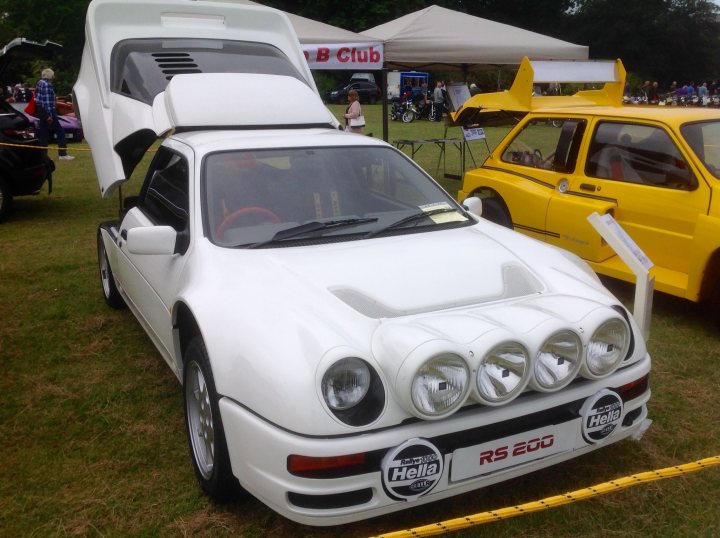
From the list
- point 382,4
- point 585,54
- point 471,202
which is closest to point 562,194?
point 471,202

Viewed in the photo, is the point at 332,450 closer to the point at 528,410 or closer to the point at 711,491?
the point at 528,410

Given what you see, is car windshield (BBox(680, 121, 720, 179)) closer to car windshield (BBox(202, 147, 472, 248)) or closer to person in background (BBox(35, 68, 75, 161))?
car windshield (BBox(202, 147, 472, 248))

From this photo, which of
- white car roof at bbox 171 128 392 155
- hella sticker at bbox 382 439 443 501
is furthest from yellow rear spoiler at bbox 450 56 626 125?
hella sticker at bbox 382 439 443 501

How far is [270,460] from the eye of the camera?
7.54 ft

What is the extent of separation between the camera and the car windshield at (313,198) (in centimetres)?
325

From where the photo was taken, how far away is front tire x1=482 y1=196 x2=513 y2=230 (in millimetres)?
6166

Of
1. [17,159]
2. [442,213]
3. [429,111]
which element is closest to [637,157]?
Answer: [442,213]

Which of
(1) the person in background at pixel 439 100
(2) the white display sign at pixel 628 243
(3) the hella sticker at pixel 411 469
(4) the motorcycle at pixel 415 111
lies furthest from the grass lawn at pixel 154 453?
(4) the motorcycle at pixel 415 111

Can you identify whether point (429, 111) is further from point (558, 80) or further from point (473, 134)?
point (558, 80)

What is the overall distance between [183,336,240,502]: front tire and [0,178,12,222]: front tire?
256 inches

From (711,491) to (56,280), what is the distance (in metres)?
5.41

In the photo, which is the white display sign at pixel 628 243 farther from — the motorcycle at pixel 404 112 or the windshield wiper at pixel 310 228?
the motorcycle at pixel 404 112

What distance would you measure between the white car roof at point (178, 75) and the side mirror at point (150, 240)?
3.54ft

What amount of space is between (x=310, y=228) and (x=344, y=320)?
838 mm
